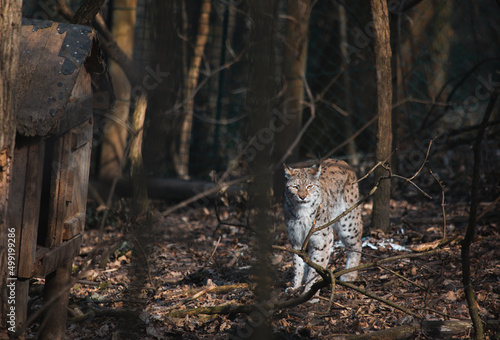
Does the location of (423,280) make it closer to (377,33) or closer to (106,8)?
(377,33)

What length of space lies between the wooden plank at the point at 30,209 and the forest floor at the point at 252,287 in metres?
0.37

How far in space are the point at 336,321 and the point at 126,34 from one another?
15.2 feet

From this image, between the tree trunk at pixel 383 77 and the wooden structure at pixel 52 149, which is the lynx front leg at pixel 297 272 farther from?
the wooden structure at pixel 52 149

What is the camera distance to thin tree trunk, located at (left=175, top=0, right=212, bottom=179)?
27.4 ft

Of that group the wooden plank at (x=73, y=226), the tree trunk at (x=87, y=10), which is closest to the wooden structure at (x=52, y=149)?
the wooden plank at (x=73, y=226)

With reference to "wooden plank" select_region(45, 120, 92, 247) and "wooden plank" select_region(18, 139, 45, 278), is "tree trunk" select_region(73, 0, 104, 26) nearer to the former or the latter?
"wooden plank" select_region(45, 120, 92, 247)

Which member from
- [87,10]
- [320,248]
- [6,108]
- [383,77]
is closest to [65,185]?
[6,108]

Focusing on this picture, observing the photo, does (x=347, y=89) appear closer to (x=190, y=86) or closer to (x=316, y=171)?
(x=190, y=86)

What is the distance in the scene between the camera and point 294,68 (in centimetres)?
720

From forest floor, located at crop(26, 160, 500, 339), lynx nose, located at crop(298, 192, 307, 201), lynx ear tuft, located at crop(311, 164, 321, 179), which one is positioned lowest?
forest floor, located at crop(26, 160, 500, 339)

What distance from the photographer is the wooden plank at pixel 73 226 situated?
354 cm

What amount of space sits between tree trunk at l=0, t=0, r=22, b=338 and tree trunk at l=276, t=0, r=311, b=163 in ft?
15.1

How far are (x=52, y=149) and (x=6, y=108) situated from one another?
3.41 feet

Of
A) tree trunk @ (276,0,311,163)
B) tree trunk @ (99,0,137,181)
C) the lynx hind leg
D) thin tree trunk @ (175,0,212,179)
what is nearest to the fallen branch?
the lynx hind leg
